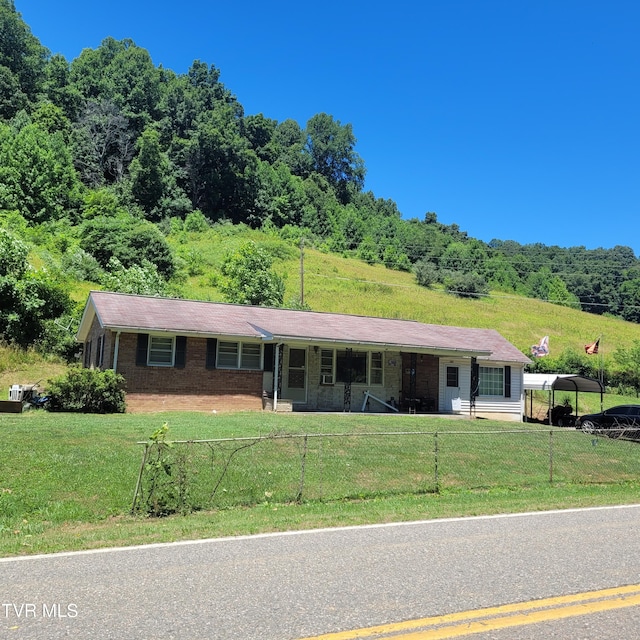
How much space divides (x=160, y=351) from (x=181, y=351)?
691 mm

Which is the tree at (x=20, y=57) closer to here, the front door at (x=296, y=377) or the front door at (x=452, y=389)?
the front door at (x=296, y=377)

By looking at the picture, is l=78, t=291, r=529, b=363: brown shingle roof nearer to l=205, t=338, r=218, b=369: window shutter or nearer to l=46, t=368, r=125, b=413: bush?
l=205, t=338, r=218, b=369: window shutter

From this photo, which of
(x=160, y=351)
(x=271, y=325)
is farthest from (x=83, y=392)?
(x=271, y=325)

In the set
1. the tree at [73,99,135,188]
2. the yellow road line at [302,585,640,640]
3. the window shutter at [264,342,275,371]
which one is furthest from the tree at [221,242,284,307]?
the tree at [73,99,135,188]

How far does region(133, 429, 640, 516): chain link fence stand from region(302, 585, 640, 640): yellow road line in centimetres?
500

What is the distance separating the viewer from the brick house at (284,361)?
2047 centimetres

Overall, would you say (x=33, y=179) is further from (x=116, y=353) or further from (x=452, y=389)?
(x=452, y=389)

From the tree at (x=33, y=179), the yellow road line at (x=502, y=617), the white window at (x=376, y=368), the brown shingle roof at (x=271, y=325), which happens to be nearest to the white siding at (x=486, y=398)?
the brown shingle roof at (x=271, y=325)

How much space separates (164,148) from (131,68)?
15144 millimetres

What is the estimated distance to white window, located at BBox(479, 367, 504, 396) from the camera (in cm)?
2680

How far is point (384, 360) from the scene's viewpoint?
24406mm

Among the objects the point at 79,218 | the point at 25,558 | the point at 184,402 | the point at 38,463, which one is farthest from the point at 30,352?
the point at 79,218

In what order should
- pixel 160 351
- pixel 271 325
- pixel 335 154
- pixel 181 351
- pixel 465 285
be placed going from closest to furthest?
pixel 160 351 → pixel 181 351 → pixel 271 325 → pixel 465 285 → pixel 335 154

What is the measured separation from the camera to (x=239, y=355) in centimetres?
2192
